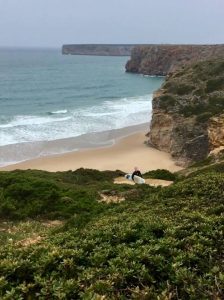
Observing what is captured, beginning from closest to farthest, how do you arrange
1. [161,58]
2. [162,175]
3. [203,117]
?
1. [162,175]
2. [203,117]
3. [161,58]

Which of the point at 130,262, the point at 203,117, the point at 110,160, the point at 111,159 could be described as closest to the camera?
the point at 130,262

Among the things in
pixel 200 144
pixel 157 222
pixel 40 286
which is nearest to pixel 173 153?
pixel 200 144

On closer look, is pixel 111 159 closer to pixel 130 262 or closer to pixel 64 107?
pixel 64 107

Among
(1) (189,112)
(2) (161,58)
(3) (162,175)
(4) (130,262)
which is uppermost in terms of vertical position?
(4) (130,262)

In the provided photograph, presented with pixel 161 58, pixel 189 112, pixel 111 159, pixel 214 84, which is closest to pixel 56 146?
pixel 111 159

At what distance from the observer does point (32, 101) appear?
5841 cm

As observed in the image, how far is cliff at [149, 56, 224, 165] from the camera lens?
31500mm

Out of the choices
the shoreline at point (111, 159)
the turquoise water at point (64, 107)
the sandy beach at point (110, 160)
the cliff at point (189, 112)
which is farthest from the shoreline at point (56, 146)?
the cliff at point (189, 112)

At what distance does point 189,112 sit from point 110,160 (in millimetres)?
7384

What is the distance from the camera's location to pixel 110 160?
32406 millimetres

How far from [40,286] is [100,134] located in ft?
119

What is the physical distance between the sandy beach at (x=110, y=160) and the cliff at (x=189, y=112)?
117cm

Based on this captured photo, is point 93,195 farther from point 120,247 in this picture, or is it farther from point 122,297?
point 122,297

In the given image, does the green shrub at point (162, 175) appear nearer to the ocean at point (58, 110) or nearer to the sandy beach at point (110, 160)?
the sandy beach at point (110, 160)
